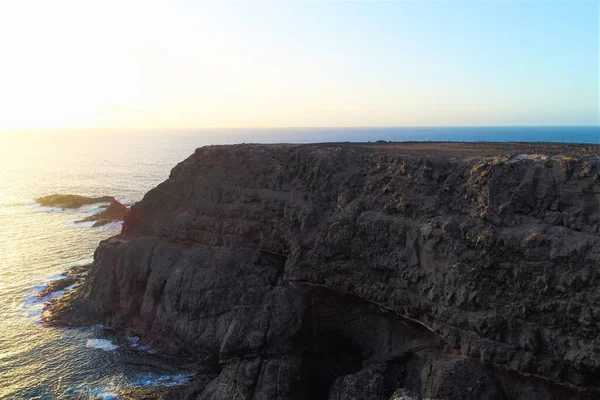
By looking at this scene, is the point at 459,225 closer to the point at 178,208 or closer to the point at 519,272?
the point at 519,272

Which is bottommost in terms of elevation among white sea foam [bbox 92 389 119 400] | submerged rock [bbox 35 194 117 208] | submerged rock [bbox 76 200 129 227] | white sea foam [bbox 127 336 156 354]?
white sea foam [bbox 92 389 119 400]

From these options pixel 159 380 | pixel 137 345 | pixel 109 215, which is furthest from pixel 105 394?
pixel 109 215

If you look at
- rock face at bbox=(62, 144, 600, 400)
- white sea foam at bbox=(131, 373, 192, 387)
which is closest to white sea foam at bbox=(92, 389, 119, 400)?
white sea foam at bbox=(131, 373, 192, 387)

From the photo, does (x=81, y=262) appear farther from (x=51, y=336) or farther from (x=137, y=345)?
(x=137, y=345)

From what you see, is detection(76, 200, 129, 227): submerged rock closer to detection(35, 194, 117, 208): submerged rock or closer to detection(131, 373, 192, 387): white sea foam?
detection(35, 194, 117, 208): submerged rock

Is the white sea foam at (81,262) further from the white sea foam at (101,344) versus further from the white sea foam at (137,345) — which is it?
the white sea foam at (137,345)

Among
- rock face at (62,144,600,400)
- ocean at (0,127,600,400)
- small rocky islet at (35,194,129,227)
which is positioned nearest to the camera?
rock face at (62,144,600,400)
